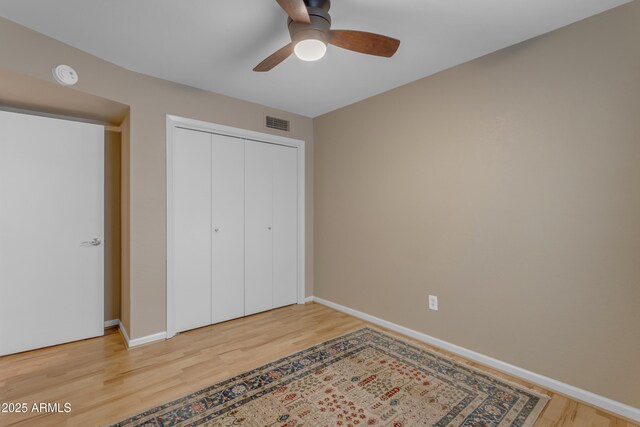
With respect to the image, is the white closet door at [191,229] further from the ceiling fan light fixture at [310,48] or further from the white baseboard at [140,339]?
the ceiling fan light fixture at [310,48]

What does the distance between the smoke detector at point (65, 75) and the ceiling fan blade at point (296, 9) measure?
1809 mm

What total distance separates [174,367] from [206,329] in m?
0.76

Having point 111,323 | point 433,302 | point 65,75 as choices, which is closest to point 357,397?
point 433,302

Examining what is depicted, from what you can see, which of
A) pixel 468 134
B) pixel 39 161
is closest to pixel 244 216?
pixel 39 161

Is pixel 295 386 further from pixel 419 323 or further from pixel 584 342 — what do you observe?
pixel 584 342

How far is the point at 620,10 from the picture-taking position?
1801 millimetres

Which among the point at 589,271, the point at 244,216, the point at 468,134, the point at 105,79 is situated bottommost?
the point at 589,271

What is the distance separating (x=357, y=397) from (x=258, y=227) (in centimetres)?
214

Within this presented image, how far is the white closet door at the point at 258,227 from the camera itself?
3.49 metres

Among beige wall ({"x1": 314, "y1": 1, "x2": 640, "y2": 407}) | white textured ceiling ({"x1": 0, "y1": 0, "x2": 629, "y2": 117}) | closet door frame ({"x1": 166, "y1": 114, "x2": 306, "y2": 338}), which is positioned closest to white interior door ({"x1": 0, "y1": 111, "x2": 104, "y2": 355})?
closet door frame ({"x1": 166, "y1": 114, "x2": 306, "y2": 338})

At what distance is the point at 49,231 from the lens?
8.89 feet

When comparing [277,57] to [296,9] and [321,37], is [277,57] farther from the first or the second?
[296,9]

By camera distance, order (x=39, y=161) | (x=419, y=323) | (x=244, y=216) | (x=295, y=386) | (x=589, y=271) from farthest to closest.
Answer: (x=244, y=216)
(x=419, y=323)
(x=39, y=161)
(x=295, y=386)
(x=589, y=271)

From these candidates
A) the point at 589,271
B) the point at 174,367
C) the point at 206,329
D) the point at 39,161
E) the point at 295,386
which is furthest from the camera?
the point at 206,329
